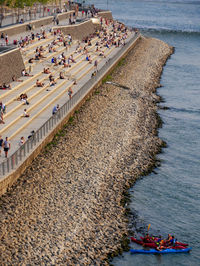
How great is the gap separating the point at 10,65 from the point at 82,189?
18.2 meters

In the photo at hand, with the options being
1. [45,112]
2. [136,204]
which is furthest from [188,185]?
[45,112]

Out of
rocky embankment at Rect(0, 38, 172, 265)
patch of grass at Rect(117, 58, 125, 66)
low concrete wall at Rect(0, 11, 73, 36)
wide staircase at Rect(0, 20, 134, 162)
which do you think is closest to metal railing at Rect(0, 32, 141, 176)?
wide staircase at Rect(0, 20, 134, 162)

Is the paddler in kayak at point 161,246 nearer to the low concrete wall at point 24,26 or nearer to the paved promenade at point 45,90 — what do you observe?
the paved promenade at point 45,90

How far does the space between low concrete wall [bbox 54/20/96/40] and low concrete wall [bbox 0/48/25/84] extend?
2268 centimetres

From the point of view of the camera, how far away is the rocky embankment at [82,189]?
948 inches

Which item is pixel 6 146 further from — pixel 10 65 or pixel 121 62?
pixel 121 62

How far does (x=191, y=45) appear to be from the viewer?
102m

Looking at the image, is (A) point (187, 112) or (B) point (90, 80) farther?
(A) point (187, 112)

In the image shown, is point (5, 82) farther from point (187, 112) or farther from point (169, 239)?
point (169, 239)

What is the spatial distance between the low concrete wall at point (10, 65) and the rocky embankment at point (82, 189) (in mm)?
6650

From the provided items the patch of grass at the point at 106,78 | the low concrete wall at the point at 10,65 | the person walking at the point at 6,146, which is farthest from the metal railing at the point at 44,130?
the low concrete wall at the point at 10,65

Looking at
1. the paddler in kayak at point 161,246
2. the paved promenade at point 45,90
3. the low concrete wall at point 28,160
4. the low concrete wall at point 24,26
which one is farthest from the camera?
the low concrete wall at point 24,26

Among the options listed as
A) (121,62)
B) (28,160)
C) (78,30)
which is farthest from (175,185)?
(78,30)

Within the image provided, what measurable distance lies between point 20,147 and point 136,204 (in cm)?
733
